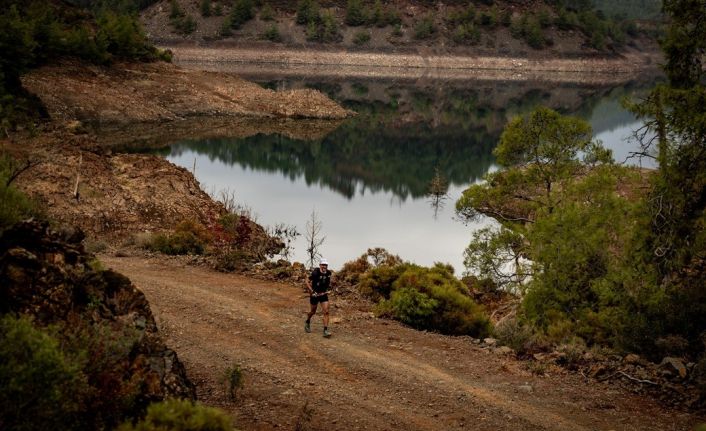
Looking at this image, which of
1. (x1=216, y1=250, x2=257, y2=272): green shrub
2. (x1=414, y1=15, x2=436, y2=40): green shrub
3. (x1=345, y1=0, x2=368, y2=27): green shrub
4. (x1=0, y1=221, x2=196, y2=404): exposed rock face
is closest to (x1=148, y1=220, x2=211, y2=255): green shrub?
(x1=216, y1=250, x2=257, y2=272): green shrub

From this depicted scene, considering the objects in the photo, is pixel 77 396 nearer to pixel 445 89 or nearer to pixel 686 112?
pixel 686 112

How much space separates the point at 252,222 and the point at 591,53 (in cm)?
16097

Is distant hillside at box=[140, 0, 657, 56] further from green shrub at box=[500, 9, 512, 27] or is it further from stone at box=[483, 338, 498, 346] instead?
stone at box=[483, 338, 498, 346]

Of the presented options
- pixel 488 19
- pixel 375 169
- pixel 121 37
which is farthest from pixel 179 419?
pixel 488 19

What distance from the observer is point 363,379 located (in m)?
14.7

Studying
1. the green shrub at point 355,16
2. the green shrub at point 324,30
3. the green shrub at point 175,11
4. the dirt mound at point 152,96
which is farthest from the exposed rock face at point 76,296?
the green shrub at point 355,16

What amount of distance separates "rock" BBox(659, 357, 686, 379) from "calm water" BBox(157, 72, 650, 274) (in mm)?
7828

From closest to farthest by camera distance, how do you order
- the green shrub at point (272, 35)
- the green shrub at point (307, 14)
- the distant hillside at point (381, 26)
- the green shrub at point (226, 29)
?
the green shrub at point (226, 29) → the green shrub at point (272, 35) → the distant hillside at point (381, 26) → the green shrub at point (307, 14)

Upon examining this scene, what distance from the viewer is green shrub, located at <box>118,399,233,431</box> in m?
8.66

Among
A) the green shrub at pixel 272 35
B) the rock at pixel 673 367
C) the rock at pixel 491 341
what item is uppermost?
Answer: the green shrub at pixel 272 35

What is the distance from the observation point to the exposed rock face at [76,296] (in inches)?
415

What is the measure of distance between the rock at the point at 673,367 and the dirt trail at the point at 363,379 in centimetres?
124

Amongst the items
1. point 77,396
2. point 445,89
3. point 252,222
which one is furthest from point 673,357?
point 445,89

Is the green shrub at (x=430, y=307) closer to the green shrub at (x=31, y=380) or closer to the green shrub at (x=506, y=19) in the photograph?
the green shrub at (x=31, y=380)
